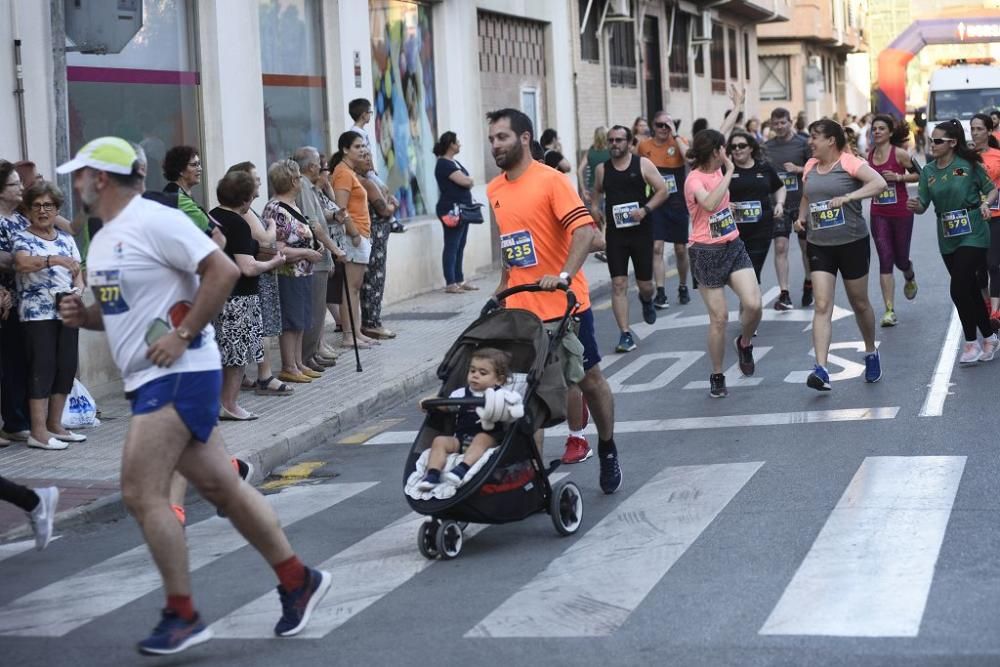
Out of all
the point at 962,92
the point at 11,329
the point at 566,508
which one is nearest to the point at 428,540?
the point at 566,508

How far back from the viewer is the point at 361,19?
17.8 metres

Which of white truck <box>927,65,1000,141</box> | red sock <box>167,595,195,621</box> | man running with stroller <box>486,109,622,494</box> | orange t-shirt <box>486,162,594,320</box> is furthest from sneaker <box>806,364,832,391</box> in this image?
white truck <box>927,65,1000,141</box>

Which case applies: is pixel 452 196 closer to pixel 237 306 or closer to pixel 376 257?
pixel 376 257

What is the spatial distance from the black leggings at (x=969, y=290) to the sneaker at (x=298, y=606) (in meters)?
7.10

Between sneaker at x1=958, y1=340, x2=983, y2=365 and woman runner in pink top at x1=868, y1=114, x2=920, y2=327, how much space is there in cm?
202

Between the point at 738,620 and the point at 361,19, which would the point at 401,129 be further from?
the point at 738,620

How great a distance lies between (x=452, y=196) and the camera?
18.3m

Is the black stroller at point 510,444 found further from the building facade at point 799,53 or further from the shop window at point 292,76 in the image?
the building facade at point 799,53

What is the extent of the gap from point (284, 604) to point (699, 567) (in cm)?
172

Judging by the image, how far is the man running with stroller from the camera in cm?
788

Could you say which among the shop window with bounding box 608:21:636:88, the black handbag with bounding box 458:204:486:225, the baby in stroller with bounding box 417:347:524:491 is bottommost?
the baby in stroller with bounding box 417:347:524:491

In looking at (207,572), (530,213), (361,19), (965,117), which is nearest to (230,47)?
(361,19)

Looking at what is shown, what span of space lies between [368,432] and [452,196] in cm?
762

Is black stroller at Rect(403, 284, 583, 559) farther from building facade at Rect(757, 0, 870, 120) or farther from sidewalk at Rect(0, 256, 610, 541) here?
building facade at Rect(757, 0, 870, 120)
